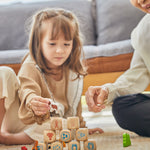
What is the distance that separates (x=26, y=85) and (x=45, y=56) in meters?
0.20

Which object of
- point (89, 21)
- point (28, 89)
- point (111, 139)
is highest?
point (28, 89)

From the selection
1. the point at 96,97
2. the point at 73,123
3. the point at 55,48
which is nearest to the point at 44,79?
the point at 55,48

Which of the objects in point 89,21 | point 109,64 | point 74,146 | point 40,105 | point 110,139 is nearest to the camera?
point 74,146

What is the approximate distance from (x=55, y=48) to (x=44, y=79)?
5.1 inches

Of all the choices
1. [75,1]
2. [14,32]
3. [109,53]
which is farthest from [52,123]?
[75,1]

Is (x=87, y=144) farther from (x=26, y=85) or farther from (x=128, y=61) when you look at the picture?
(x=128, y=61)

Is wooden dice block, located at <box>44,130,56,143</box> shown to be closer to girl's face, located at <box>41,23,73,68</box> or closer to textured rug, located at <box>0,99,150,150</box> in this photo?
textured rug, located at <box>0,99,150,150</box>

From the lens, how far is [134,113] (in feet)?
3.30

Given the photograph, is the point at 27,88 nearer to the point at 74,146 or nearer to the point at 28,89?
the point at 28,89

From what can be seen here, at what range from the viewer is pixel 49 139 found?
73 cm

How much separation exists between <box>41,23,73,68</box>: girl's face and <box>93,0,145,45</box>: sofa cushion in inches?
35.8

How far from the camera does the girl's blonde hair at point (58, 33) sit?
1.17 m

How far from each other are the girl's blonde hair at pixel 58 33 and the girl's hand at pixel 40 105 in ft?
1.03

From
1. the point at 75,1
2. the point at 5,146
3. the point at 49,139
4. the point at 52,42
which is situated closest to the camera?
the point at 49,139
